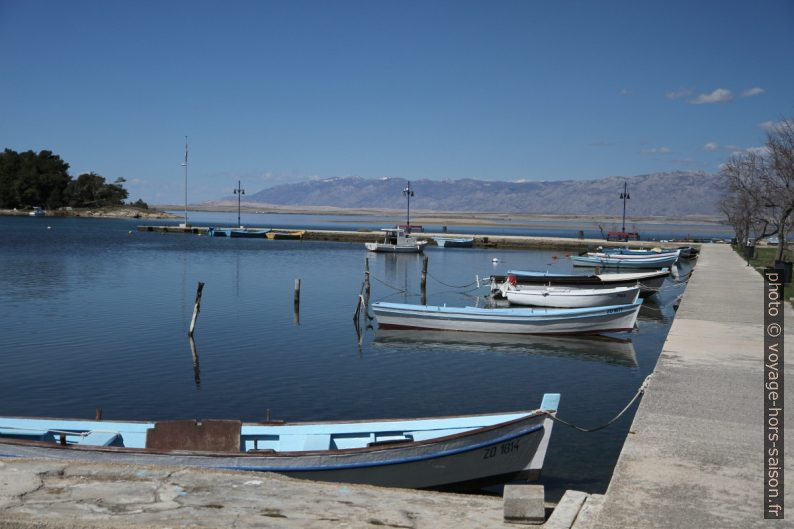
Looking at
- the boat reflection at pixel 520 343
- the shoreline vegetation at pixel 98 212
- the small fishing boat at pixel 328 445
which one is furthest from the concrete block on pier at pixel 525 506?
the shoreline vegetation at pixel 98 212

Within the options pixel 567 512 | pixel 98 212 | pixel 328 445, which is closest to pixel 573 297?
pixel 328 445

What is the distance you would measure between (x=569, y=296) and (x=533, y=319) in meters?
6.59

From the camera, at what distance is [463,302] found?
39.1 meters

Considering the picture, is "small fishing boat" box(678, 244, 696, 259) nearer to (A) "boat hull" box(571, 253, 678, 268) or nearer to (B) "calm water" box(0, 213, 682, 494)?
(A) "boat hull" box(571, 253, 678, 268)

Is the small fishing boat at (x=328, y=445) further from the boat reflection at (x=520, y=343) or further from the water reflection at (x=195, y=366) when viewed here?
the boat reflection at (x=520, y=343)

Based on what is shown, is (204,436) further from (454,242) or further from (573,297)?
(454,242)

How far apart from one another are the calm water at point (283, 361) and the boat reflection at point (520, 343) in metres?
0.10

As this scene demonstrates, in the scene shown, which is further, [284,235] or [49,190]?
[49,190]

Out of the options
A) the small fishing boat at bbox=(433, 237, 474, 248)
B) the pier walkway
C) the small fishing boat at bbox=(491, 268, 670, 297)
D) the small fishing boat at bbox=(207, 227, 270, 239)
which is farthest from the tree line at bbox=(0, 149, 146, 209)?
the pier walkway

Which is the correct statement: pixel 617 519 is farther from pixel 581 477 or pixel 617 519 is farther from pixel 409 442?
pixel 581 477

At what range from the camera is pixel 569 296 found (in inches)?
1329

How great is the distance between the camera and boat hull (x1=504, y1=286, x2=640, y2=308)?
1303 inches

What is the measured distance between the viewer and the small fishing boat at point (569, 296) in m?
33.1

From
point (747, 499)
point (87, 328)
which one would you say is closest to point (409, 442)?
point (747, 499)
